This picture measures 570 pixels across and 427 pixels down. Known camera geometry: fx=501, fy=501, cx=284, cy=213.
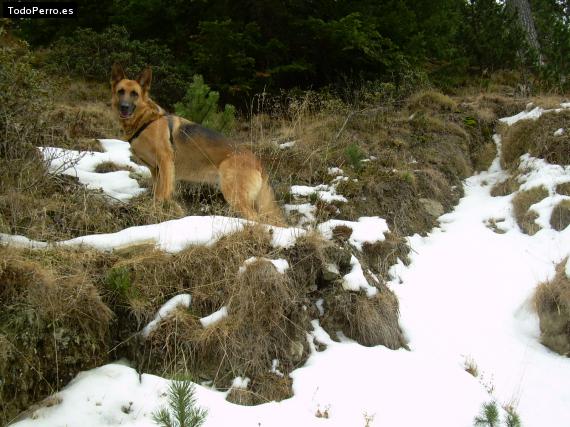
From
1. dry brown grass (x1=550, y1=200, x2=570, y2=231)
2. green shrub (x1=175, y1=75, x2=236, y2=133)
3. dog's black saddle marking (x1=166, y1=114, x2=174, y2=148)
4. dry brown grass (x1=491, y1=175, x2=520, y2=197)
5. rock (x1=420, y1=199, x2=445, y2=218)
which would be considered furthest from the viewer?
dry brown grass (x1=491, y1=175, x2=520, y2=197)

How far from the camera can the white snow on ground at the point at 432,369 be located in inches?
122

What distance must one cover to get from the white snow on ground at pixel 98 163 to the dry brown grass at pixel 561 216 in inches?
196

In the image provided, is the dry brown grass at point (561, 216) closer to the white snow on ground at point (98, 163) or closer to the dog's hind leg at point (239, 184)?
the dog's hind leg at point (239, 184)

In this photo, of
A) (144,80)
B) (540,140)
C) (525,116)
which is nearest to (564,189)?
(540,140)

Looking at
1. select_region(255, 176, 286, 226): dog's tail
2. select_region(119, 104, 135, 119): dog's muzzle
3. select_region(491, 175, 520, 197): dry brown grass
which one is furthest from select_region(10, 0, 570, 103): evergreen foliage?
select_region(255, 176, 286, 226): dog's tail

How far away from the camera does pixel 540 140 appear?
7672 millimetres

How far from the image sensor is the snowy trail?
3.96 m

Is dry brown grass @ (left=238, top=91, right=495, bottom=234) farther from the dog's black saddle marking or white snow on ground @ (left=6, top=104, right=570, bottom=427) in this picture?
the dog's black saddle marking

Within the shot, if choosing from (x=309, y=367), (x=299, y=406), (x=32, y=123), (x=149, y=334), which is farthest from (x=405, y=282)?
(x=32, y=123)

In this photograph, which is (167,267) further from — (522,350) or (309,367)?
(522,350)

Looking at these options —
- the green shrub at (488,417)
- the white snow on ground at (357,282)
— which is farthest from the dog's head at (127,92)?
the green shrub at (488,417)

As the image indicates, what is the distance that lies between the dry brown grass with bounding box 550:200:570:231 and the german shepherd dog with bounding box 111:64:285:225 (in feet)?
11.6

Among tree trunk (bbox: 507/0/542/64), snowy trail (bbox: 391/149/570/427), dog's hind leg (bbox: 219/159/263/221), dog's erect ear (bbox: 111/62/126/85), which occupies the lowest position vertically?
snowy trail (bbox: 391/149/570/427)

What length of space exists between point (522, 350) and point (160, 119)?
418cm
